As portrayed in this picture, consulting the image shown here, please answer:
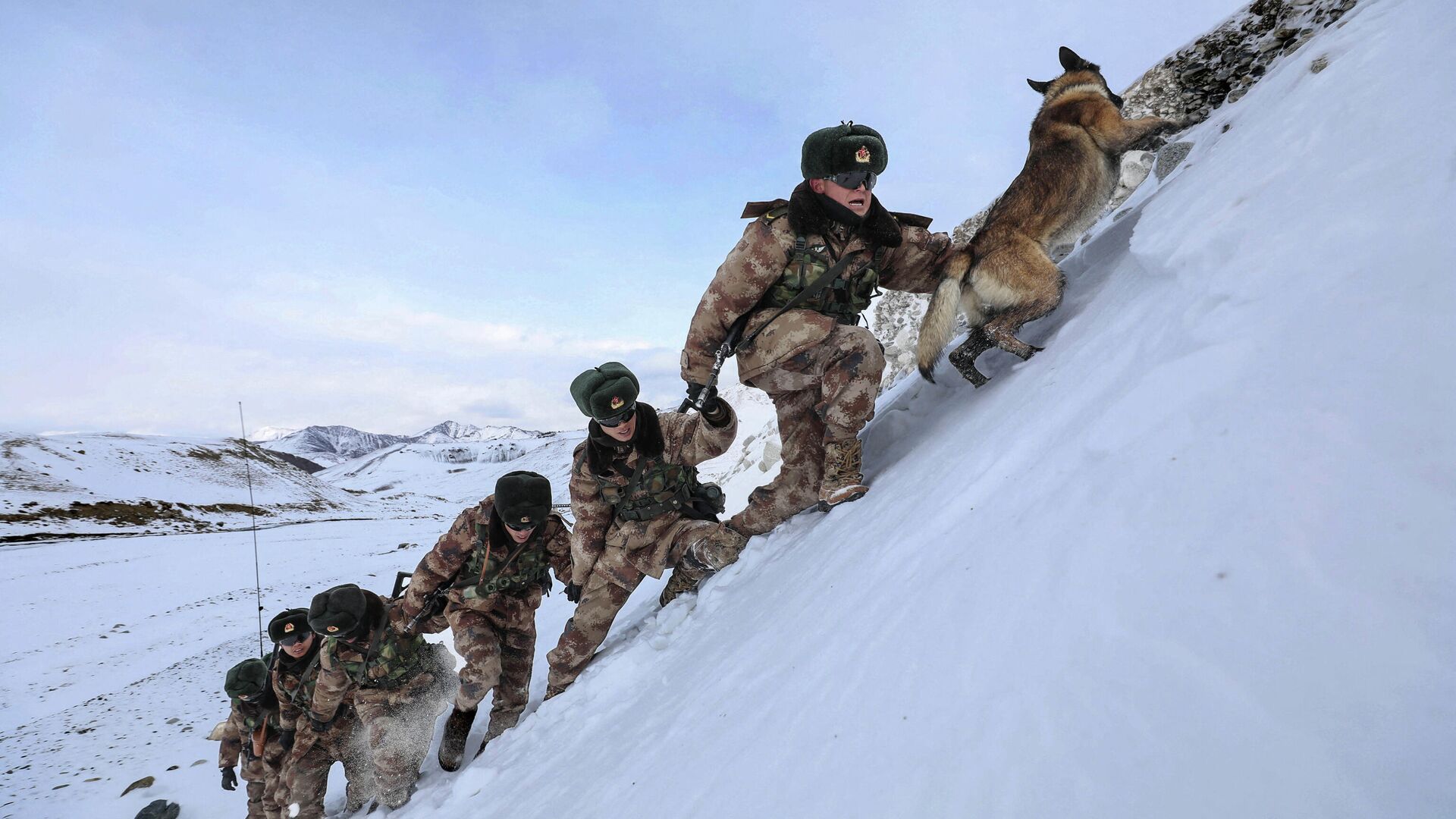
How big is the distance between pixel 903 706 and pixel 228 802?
25.5 feet

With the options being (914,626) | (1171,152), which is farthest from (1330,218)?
(1171,152)

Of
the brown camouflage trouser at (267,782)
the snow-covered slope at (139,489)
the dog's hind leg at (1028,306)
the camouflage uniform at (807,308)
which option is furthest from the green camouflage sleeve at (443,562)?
the snow-covered slope at (139,489)

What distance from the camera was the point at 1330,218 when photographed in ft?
4.85

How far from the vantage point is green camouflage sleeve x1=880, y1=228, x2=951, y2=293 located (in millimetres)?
3389

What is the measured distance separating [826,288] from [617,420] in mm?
1488

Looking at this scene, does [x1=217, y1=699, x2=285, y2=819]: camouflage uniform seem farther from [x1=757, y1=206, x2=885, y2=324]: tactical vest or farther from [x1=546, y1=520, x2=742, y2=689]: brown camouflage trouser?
[x1=757, y1=206, x2=885, y2=324]: tactical vest

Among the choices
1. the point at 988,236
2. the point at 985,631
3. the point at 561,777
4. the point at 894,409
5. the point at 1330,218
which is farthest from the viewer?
the point at 894,409

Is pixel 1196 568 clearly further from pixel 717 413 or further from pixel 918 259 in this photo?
pixel 717 413

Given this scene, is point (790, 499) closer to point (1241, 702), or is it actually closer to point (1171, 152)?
point (1241, 702)

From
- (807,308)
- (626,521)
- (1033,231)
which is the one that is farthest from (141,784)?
(1033,231)

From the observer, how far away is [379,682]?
450 cm

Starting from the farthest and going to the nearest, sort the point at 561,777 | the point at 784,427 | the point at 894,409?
the point at 894,409, the point at 784,427, the point at 561,777

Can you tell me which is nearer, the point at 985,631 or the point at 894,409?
the point at 985,631

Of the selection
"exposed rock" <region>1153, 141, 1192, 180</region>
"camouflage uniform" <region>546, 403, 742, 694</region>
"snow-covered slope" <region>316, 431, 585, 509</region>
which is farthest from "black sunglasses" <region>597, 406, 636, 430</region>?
"snow-covered slope" <region>316, 431, 585, 509</region>
